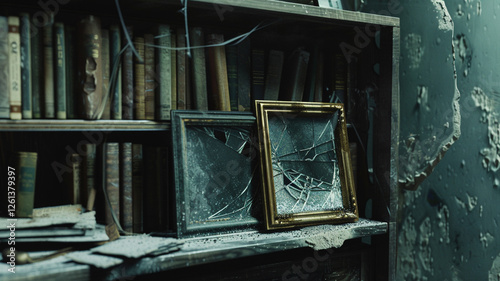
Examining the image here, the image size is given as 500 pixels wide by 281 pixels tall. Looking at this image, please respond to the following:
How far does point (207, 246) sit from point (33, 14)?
81cm

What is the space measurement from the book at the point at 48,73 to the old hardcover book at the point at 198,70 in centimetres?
40

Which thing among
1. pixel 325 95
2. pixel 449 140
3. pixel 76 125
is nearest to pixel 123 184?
pixel 76 125

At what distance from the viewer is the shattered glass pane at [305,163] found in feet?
4.68

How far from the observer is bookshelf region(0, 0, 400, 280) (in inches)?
45.8

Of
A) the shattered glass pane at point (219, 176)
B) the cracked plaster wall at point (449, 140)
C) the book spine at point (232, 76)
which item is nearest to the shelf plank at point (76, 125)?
the shattered glass pane at point (219, 176)

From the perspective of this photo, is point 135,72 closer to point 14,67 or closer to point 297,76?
point 14,67

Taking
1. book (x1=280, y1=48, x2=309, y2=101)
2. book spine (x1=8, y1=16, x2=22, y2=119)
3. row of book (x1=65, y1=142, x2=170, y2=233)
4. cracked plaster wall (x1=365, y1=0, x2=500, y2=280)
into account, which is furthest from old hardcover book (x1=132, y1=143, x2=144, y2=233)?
cracked plaster wall (x1=365, y1=0, x2=500, y2=280)

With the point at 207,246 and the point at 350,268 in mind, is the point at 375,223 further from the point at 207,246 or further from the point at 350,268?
the point at 207,246

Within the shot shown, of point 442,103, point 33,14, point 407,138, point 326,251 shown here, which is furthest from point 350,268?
point 33,14

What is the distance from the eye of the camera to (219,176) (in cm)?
135

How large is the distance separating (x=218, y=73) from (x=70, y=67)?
1.42 ft

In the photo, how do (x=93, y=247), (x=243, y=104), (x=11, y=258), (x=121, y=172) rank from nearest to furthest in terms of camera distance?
(x=11, y=258), (x=93, y=247), (x=121, y=172), (x=243, y=104)

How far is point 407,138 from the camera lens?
1.75 meters

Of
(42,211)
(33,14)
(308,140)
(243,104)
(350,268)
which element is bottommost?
(350,268)
